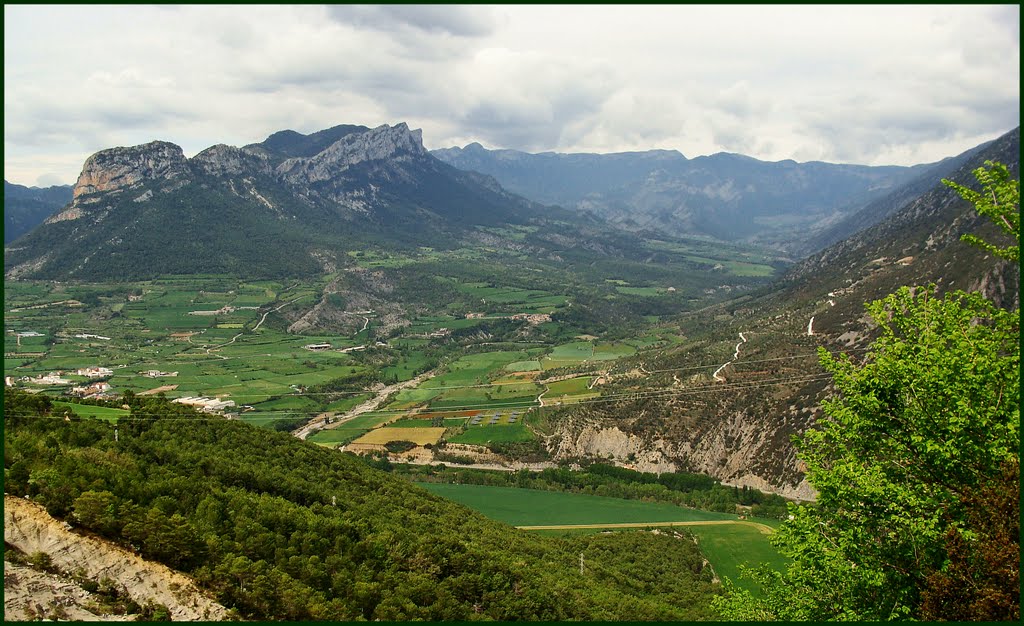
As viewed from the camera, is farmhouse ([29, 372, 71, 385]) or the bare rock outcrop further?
farmhouse ([29, 372, 71, 385])

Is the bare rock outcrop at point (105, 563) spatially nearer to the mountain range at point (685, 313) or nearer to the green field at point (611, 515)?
the green field at point (611, 515)

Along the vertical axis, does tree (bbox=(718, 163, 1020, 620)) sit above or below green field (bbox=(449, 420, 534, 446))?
above

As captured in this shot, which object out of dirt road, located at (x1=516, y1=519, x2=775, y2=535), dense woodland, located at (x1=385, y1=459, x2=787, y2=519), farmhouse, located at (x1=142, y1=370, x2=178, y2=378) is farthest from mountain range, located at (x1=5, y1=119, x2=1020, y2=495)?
farmhouse, located at (x1=142, y1=370, x2=178, y2=378)

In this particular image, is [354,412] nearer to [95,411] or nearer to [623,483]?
[623,483]

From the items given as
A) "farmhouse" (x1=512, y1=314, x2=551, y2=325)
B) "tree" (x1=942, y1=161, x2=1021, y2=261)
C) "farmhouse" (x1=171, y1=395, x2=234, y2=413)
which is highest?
"tree" (x1=942, y1=161, x2=1021, y2=261)

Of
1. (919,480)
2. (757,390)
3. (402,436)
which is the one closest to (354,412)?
(402,436)

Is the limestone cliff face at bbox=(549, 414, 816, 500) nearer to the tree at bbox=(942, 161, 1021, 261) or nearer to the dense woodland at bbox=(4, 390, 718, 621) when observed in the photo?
the dense woodland at bbox=(4, 390, 718, 621)

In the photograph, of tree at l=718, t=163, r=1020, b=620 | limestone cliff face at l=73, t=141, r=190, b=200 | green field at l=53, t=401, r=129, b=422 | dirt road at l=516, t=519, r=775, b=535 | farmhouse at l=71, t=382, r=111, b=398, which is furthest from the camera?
limestone cliff face at l=73, t=141, r=190, b=200
